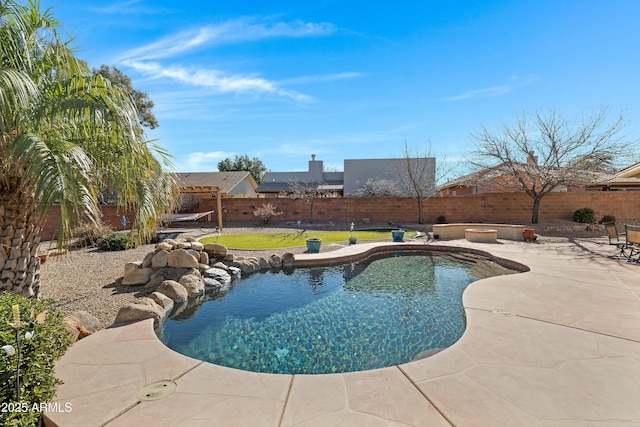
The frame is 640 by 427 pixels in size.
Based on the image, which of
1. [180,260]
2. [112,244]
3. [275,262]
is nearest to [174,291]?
[180,260]

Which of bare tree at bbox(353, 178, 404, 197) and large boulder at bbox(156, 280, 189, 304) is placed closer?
large boulder at bbox(156, 280, 189, 304)

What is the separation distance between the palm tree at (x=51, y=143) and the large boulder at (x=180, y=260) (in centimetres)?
262

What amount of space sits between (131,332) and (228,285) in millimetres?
3449

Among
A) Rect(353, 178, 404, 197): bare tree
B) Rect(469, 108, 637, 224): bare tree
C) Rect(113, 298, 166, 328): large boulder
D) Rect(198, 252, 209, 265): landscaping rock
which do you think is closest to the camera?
Rect(113, 298, 166, 328): large boulder

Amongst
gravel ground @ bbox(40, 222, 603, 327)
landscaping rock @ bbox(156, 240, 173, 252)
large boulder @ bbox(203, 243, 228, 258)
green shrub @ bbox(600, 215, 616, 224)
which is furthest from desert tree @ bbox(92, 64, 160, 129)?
green shrub @ bbox(600, 215, 616, 224)

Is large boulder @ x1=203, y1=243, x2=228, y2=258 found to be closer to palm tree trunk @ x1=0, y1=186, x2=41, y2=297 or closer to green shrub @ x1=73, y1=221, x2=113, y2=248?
palm tree trunk @ x1=0, y1=186, x2=41, y2=297

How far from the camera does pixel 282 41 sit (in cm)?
1091

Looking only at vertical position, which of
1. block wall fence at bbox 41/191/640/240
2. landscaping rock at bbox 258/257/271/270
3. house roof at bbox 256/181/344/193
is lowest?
landscaping rock at bbox 258/257/271/270

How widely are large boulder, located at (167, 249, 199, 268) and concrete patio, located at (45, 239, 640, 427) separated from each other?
137 inches

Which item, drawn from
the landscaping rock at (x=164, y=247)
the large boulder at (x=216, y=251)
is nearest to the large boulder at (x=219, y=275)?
the large boulder at (x=216, y=251)

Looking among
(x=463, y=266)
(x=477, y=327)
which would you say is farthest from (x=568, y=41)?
(x=477, y=327)

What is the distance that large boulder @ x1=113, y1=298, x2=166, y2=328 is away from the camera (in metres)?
4.81

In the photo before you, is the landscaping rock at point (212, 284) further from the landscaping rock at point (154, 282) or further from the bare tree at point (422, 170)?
the bare tree at point (422, 170)

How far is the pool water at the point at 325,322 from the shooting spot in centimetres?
426
